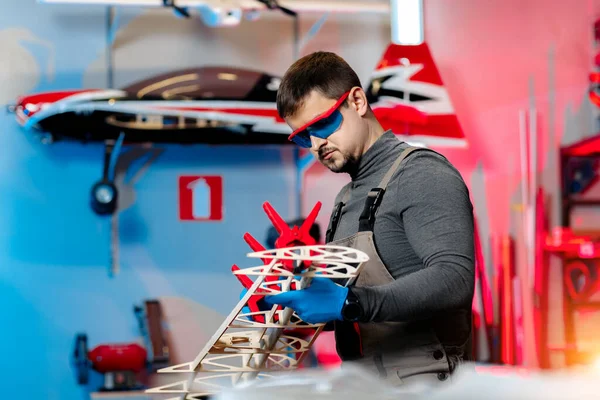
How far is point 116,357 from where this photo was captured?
3.83 meters

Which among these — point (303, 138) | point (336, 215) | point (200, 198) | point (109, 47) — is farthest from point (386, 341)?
point (109, 47)

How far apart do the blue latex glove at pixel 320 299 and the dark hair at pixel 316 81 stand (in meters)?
0.49

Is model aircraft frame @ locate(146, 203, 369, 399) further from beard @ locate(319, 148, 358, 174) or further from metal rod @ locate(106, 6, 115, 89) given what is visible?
metal rod @ locate(106, 6, 115, 89)

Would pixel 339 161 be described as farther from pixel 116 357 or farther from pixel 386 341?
pixel 116 357

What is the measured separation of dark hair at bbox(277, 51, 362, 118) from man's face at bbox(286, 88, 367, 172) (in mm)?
13

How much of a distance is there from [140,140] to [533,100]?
7.46ft

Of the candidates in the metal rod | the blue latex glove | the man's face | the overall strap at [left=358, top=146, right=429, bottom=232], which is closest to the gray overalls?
the overall strap at [left=358, top=146, right=429, bottom=232]

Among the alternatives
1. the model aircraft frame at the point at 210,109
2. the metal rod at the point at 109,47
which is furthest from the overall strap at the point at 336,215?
the metal rod at the point at 109,47

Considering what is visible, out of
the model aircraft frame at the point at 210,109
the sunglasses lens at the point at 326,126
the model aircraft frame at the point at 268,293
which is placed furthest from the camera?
the model aircraft frame at the point at 210,109

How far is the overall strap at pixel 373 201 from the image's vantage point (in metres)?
1.56

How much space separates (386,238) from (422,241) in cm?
11

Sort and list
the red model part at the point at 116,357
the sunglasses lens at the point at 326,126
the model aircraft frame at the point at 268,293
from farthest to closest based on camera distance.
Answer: the red model part at the point at 116,357, the sunglasses lens at the point at 326,126, the model aircraft frame at the point at 268,293

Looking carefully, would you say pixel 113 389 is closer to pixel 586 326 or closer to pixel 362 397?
pixel 586 326

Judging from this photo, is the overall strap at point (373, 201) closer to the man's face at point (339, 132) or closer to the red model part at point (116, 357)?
the man's face at point (339, 132)
